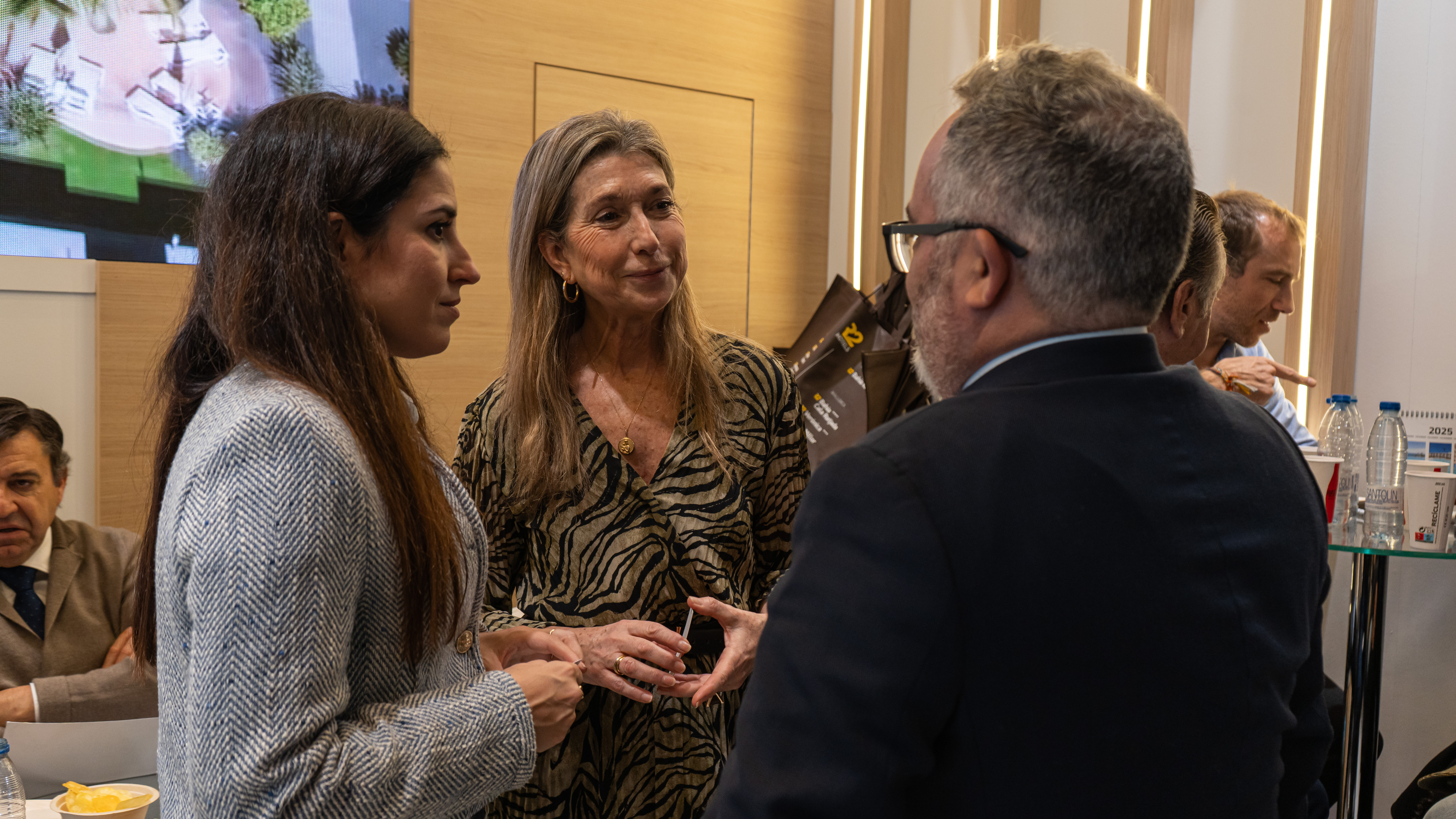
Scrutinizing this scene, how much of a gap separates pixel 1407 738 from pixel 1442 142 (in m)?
1.82

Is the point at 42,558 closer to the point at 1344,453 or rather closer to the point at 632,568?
the point at 632,568

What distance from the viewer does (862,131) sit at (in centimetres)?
471

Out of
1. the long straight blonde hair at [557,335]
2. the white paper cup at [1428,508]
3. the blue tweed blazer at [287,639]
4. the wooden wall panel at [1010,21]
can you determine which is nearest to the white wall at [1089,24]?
the wooden wall panel at [1010,21]

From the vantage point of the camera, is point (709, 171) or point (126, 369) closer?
point (126, 369)

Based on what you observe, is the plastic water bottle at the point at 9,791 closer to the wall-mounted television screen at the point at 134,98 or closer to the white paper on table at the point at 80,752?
the white paper on table at the point at 80,752

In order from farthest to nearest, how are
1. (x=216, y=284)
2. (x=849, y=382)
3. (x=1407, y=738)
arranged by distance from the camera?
(x=849, y=382)
(x=1407, y=738)
(x=216, y=284)

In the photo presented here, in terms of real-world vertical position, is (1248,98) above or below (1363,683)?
above

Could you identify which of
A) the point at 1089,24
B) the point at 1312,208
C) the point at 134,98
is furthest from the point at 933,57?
the point at 134,98

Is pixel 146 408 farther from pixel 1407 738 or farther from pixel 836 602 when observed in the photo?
pixel 1407 738

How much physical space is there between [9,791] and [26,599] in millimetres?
1252

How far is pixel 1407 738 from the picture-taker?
3.34 metres

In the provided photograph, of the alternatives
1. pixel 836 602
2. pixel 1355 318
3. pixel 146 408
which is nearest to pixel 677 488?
pixel 836 602

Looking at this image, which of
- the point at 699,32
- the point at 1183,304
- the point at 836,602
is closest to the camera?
the point at 836,602

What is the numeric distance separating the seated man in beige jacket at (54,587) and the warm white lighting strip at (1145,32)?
3441mm
